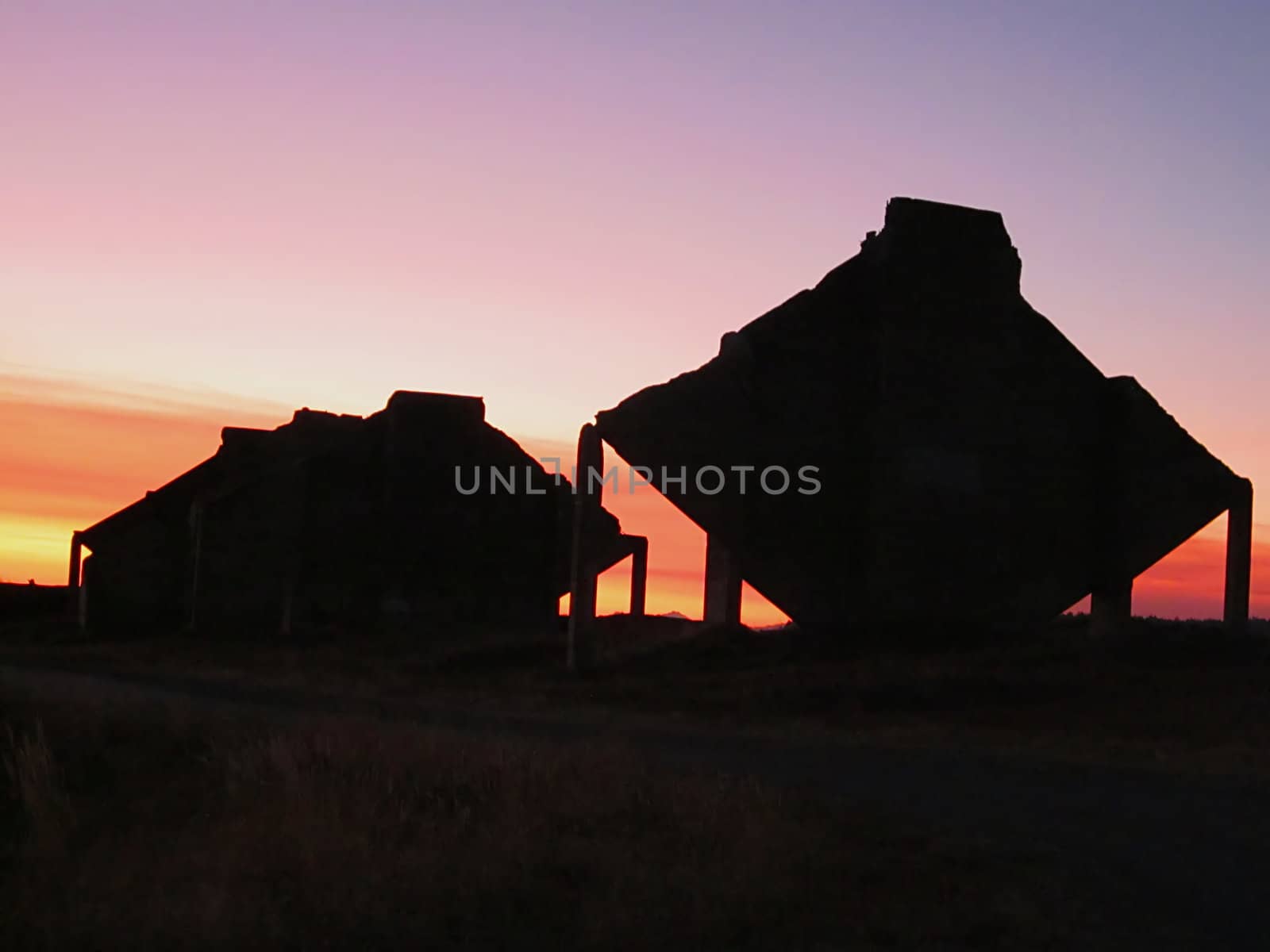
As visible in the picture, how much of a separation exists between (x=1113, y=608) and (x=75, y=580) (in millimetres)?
27981

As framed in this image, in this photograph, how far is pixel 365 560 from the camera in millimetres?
34188

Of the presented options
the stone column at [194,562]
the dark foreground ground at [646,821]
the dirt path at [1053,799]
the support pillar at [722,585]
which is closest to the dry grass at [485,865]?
the dark foreground ground at [646,821]

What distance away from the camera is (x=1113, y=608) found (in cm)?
2484

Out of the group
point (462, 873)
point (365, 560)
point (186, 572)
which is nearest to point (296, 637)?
point (365, 560)

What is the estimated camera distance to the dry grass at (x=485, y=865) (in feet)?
24.4

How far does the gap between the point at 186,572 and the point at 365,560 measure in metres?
7.05

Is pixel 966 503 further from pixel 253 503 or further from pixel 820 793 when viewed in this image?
pixel 253 503

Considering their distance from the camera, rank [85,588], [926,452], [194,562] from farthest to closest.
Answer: [85,588]
[194,562]
[926,452]

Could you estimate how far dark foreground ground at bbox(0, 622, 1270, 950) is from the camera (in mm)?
7555

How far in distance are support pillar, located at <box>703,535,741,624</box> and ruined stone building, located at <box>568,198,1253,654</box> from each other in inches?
1.5

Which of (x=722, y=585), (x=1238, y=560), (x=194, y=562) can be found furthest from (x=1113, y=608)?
(x=194, y=562)

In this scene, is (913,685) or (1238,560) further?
(1238,560)

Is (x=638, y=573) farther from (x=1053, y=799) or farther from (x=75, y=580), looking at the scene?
(x=1053, y=799)

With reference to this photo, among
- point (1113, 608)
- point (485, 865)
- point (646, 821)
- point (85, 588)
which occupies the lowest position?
point (485, 865)
